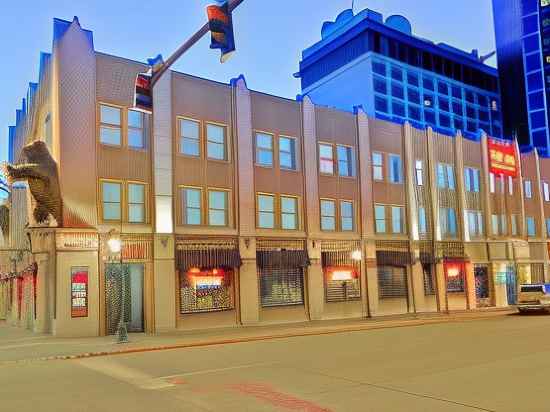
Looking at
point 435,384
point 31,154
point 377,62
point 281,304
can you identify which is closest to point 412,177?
point 281,304

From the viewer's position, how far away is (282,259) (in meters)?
27.3

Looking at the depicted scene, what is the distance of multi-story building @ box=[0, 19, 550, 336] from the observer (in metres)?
22.4

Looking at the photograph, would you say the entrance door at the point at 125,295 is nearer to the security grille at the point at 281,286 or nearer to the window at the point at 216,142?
the security grille at the point at 281,286

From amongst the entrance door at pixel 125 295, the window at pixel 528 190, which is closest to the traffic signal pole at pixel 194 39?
the entrance door at pixel 125 295

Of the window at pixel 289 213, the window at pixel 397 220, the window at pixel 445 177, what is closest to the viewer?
the window at pixel 289 213

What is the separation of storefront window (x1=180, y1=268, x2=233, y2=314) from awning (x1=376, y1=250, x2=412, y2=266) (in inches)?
378

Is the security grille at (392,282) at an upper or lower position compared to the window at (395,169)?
lower

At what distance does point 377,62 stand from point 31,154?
7992 cm

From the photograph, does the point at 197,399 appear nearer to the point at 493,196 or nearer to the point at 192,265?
the point at 192,265

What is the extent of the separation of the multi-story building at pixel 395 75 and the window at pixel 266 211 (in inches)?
2290

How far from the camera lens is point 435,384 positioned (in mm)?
10836

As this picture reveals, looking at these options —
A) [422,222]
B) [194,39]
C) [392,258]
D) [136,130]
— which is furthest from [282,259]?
[194,39]

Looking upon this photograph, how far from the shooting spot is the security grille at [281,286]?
2689cm

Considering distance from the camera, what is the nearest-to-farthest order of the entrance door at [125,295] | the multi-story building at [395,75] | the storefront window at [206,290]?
the entrance door at [125,295] < the storefront window at [206,290] < the multi-story building at [395,75]
